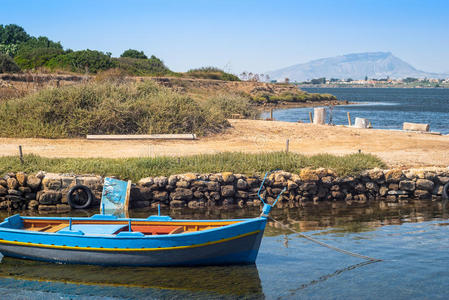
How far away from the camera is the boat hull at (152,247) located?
32.1 ft

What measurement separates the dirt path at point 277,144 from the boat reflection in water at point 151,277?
730cm

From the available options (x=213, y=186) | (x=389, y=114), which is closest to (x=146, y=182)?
(x=213, y=186)

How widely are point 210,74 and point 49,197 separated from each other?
57.7 metres

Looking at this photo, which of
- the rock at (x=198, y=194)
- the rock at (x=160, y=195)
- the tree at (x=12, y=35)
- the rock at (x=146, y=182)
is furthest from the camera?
the tree at (x=12, y=35)

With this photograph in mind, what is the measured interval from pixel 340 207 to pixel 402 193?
2451 mm

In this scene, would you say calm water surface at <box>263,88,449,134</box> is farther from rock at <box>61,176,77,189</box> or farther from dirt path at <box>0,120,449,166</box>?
rock at <box>61,176,77,189</box>

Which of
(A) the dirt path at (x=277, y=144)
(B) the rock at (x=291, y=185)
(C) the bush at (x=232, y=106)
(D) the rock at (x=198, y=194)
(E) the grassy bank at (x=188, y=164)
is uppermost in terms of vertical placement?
(C) the bush at (x=232, y=106)

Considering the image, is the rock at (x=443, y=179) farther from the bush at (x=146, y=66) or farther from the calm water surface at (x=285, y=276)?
the bush at (x=146, y=66)

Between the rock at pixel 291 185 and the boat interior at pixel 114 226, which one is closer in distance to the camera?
the boat interior at pixel 114 226

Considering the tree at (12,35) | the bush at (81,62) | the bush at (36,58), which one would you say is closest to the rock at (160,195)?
the bush at (81,62)

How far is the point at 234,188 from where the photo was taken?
1548cm

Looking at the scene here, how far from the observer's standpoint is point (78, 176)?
15.1 metres

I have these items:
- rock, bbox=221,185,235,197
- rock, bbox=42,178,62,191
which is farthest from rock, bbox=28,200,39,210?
rock, bbox=221,185,235,197

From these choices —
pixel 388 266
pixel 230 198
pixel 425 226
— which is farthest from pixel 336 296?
pixel 230 198
